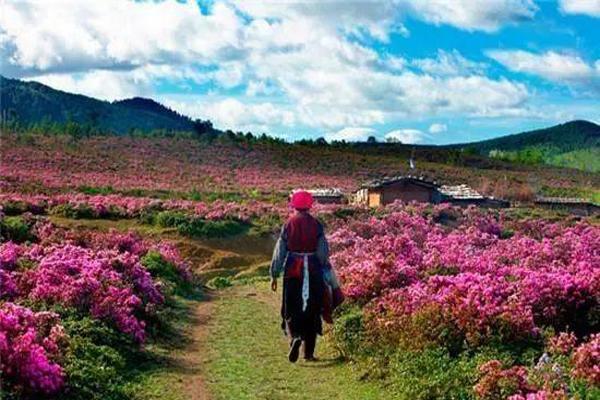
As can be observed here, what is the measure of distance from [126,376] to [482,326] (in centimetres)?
470

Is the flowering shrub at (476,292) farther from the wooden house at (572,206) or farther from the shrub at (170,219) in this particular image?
the wooden house at (572,206)

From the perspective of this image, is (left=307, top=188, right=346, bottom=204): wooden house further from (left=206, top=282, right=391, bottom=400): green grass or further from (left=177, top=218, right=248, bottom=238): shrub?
(left=206, top=282, right=391, bottom=400): green grass

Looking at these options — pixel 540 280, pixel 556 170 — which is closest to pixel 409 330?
pixel 540 280

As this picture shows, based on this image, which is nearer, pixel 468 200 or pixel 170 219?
pixel 170 219

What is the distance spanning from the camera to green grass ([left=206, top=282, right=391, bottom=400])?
10.7 m

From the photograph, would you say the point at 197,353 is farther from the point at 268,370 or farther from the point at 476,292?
the point at 476,292

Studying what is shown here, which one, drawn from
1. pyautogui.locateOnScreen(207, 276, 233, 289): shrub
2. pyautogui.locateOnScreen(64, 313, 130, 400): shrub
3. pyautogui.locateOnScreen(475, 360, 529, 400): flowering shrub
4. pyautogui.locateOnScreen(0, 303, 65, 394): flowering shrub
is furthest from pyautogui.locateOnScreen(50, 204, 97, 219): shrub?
pyautogui.locateOnScreen(475, 360, 529, 400): flowering shrub

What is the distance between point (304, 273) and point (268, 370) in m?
1.48

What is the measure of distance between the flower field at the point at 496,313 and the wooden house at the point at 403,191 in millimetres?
37645

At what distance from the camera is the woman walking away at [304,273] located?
12383mm

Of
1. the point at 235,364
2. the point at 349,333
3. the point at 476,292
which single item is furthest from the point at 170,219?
the point at 476,292

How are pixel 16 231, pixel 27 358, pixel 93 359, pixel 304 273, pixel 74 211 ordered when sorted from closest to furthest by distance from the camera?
pixel 27 358
pixel 93 359
pixel 304 273
pixel 16 231
pixel 74 211

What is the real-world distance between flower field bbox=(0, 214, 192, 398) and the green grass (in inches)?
55.1

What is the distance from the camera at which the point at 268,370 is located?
Answer: 1198 cm
